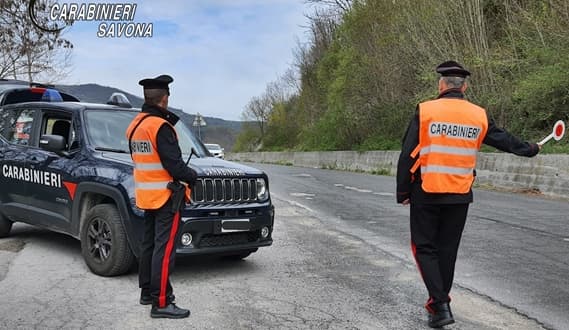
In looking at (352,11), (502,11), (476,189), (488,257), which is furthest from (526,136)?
(352,11)

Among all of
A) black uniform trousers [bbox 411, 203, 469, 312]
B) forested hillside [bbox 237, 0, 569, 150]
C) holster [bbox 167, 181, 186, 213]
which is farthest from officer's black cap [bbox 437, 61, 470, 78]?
forested hillside [bbox 237, 0, 569, 150]

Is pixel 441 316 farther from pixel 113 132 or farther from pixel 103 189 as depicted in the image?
pixel 113 132

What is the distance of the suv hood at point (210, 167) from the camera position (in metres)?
5.64

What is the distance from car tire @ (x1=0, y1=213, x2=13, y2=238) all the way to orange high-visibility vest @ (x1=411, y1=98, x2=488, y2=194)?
19.2 feet

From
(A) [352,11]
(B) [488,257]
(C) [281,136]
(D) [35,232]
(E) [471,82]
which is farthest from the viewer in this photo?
(C) [281,136]

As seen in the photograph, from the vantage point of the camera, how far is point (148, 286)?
15.8 feet

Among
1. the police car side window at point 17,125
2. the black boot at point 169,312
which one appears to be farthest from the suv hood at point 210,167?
the police car side window at point 17,125

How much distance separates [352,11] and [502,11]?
11194 mm

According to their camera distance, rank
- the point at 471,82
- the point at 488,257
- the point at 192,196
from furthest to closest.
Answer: the point at 471,82 < the point at 488,257 < the point at 192,196

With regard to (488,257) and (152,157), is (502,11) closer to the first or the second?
(488,257)

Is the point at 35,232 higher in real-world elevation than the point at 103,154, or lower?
lower

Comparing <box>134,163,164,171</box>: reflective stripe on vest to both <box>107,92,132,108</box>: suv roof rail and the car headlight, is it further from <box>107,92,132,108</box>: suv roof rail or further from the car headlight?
<box>107,92,132,108</box>: suv roof rail

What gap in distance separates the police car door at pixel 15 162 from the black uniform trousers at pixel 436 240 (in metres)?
4.88

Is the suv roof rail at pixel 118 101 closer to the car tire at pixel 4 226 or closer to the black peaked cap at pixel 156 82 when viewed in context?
the car tire at pixel 4 226
